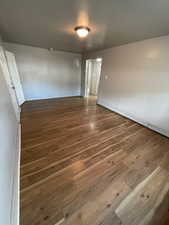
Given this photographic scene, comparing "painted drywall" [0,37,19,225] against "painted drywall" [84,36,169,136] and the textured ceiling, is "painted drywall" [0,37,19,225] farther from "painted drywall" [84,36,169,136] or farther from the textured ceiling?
"painted drywall" [84,36,169,136]

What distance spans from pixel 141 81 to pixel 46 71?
4.21m

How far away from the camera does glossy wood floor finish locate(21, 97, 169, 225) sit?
1114 millimetres

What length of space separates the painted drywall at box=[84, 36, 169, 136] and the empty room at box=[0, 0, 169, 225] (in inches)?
1.0

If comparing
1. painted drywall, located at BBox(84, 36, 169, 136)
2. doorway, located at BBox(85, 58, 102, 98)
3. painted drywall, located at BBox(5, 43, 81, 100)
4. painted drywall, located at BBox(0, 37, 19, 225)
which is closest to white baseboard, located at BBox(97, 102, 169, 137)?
painted drywall, located at BBox(84, 36, 169, 136)

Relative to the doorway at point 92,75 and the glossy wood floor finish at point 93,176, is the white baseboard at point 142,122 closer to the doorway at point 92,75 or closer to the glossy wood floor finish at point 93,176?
the glossy wood floor finish at point 93,176

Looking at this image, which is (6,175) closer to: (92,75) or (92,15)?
(92,15)

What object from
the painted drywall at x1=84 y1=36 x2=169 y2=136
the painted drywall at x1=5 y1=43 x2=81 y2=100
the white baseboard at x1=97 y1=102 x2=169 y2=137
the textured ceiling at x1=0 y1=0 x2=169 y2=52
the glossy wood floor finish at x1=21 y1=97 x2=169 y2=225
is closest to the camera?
the glossy wood floor finish at x1=21 y1=97 x2=169 y2=225

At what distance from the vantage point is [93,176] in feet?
5.00

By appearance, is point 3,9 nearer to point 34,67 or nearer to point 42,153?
point 42,153

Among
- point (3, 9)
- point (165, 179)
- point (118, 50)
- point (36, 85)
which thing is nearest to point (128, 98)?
point (118, 50)

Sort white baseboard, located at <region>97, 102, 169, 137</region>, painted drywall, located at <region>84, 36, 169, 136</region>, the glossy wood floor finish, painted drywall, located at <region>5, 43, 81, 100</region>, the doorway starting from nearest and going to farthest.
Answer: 1. the glossy wood floor finish
2. painted drywall, located at <region>84, 36, 169, 136</region>
3. white baseboard, located at <region>97, 102, 169, 137</region>
4. painted drywall, located at <region>5, 43, 81, 100</region>
5. the doorway

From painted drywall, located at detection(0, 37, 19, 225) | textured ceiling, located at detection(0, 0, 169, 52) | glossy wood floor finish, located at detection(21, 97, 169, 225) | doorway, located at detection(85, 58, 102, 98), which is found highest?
textured ceiling, located at detection(0, 0, 169, 52)

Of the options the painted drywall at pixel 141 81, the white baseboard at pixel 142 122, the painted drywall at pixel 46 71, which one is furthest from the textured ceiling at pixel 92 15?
the white baseboard at pixel 142 122

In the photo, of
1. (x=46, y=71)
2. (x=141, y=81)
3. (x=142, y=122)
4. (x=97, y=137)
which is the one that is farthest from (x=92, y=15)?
(x=46, y=71)
